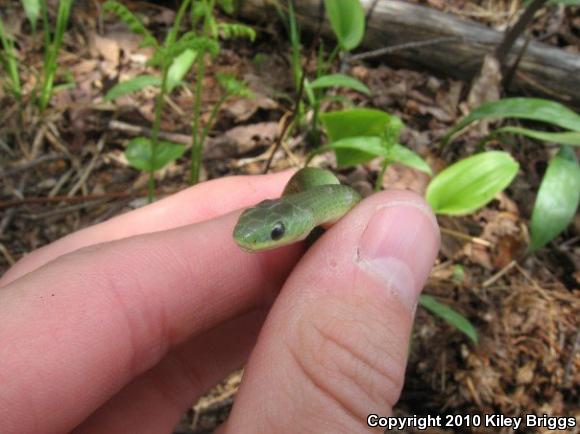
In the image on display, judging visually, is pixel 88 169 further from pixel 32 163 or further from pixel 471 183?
pixel 471 183

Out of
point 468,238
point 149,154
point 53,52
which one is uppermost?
point 53,52

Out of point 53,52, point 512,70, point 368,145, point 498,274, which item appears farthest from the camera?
point 512,70

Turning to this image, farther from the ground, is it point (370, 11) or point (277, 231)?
point (370, 11)

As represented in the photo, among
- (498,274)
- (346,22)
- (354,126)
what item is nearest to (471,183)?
(498,274)

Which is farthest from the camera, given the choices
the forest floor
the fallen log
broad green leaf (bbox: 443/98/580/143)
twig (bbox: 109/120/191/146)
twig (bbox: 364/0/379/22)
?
twig (bbox: 364/0/379/22)

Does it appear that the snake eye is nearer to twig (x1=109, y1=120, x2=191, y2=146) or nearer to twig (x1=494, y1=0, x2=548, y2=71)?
twig (x1=109, y1=120, x2=191, y2=146)

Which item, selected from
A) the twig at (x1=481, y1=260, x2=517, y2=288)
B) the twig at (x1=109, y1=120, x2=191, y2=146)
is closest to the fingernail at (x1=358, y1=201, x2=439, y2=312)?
the twig at (x1=481, y1=260, x2=517, y2=288)

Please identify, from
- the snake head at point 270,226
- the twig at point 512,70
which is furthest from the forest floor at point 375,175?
the snake head at point 270,226
